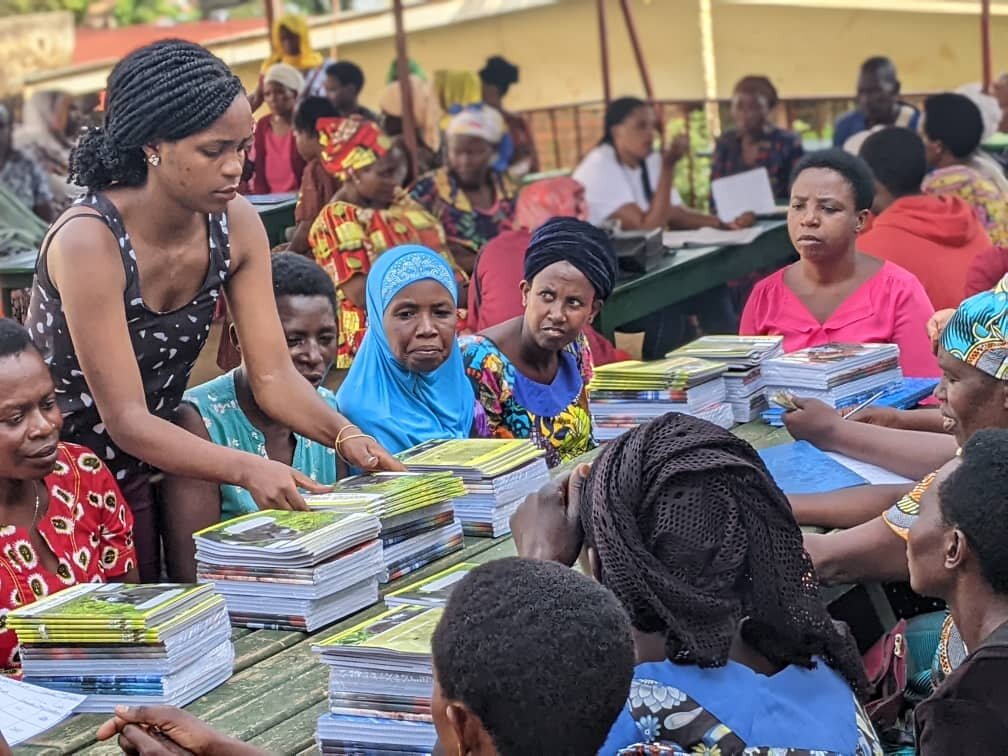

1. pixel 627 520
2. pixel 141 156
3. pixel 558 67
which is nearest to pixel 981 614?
pixel 627 520

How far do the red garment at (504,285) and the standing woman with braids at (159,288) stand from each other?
230 centimetres

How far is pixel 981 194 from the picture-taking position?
24.3 ft

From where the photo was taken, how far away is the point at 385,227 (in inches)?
278

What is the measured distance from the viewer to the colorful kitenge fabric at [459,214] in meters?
8.20

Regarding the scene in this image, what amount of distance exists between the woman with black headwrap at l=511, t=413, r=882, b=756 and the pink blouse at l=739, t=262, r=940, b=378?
8.62ft

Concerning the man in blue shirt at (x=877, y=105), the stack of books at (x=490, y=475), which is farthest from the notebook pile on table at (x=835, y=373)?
the man in blue shirt at (x=877, y=105)

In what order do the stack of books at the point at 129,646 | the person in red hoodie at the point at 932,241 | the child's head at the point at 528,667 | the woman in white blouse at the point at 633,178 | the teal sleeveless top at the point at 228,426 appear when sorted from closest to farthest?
the child's head at the point at 528,667, the stack of books at the point at 129,646, the teal sleeveless top at the point at 228,426, the person in red hoodie at the point at 932,241, the woman in white blouse at the point at 633,178

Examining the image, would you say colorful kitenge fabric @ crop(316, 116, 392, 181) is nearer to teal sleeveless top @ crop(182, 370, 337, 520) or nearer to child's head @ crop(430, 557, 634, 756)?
teal sleeveless top @ crop(182, 370, 337, 520)

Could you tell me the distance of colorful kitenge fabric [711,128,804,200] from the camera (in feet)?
31.6

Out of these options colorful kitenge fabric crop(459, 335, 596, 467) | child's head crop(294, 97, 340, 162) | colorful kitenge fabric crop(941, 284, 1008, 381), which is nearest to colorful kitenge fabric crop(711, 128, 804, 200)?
child's head crop(294, 97, 340, 162)

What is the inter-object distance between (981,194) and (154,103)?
529 cm

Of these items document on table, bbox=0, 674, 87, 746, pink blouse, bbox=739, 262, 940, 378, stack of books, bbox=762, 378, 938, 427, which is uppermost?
pink blouse, bbox=739, 262, 940, 378

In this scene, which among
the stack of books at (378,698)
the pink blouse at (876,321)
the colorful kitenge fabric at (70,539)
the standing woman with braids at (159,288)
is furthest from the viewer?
the pink blouse at (876,321)

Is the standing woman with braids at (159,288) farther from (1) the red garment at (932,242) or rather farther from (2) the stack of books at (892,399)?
(1) the red garment at (932,242)
